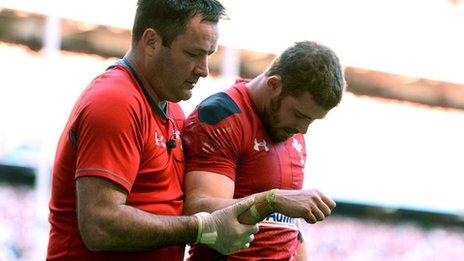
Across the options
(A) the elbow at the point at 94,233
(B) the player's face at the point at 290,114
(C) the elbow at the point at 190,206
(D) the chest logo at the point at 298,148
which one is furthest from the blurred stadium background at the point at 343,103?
(A) the elbow at the point at 94,233

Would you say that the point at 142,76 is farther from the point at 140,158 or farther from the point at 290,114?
the point at 290,114

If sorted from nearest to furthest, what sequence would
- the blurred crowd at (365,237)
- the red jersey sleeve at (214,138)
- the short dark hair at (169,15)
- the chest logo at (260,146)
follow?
the short dark hair at (169,15) < the red jersey sleeve at (214,138) < the chest logo at (260,146) < the blurred crowd at (365,237)

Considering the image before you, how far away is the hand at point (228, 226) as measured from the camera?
2.75m

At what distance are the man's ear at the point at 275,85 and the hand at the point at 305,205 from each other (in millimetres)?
464

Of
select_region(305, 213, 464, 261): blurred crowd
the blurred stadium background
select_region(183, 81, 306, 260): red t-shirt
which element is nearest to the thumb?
select_region(183, 81, 306, 260): red t-shirt

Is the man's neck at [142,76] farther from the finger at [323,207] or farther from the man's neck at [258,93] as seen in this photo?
the finger at [323,207]

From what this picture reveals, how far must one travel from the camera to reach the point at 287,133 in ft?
10.4

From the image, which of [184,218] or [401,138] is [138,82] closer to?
[184,218]

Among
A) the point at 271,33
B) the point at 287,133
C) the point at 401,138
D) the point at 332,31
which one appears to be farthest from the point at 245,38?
the point at 287,133

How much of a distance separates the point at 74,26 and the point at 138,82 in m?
8.90

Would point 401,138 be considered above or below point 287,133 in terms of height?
below

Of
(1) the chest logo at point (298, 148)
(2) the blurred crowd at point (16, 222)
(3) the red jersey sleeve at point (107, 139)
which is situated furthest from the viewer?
(2) the blurred crowd at point (16, 222)

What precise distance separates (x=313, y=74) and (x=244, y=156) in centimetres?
32

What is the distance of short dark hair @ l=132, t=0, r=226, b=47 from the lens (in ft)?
9.21
